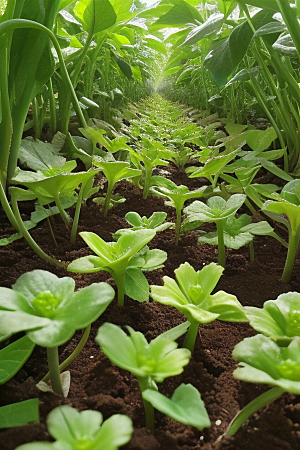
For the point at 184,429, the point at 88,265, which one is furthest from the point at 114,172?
the point at 184,429

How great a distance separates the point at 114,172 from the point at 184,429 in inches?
23.3

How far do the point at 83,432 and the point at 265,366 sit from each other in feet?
0.58

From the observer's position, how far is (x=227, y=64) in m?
1.05

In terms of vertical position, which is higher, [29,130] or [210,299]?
[29,130]

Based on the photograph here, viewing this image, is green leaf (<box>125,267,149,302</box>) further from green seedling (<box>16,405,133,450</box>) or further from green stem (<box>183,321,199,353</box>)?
green seedling (<box>16,405,133,450</box>)


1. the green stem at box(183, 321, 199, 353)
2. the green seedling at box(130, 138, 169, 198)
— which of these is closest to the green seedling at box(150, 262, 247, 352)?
the green stem at box(183, 321, 199, 353)

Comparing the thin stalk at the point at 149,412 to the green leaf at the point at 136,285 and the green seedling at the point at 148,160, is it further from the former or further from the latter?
the green seedling at the point at 148,160

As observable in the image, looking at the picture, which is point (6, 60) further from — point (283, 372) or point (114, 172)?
point (283, 372)

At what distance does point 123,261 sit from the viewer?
1.69 feet

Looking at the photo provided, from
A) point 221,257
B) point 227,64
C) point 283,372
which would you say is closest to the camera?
point 283,372

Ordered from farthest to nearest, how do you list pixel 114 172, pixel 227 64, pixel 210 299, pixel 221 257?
pixel 227 64 < pixel 114 172 < pixel 221 257 < pixel 210 299

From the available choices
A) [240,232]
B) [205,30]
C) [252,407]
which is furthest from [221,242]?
[205,30]

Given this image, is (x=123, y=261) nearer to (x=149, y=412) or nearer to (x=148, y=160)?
(x=149, y=412)

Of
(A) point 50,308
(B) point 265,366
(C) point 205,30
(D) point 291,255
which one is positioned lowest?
(D) point 291,255
